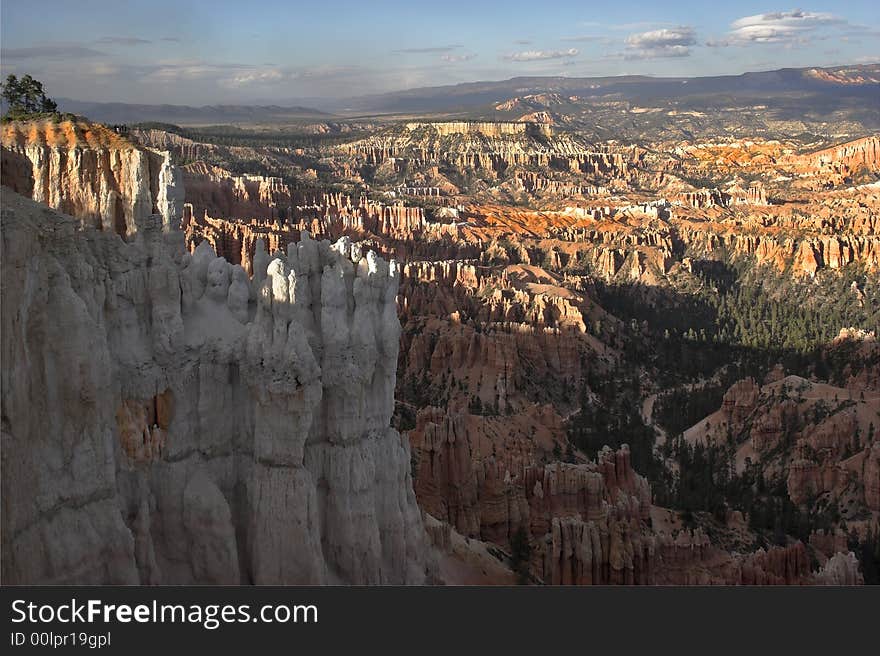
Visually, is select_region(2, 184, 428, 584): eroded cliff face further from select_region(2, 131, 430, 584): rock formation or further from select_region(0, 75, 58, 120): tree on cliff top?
select_region(0, 75, 58, 120): tree on cliff top

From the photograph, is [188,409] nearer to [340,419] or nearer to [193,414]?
[193,414]

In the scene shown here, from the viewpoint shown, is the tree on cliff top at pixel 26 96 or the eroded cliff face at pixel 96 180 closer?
the eroded cliff face at pixel 96 180

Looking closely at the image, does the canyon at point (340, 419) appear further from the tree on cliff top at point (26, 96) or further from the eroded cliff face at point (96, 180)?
the tree on cliff top at point (26, 96)

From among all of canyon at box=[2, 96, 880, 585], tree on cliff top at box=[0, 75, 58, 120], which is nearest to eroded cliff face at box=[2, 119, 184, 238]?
canyon at box=[2, 96, 880, 585]

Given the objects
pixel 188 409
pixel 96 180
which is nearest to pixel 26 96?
pixel 96 180

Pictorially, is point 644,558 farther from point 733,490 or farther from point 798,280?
point 798,280

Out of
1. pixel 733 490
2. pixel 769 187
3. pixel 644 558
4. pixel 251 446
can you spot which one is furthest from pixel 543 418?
pixel 769 187

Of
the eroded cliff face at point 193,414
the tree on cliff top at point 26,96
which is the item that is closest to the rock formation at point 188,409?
the eroded cliff face at point 193,414
